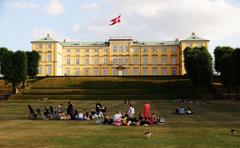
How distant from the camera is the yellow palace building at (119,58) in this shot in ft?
444

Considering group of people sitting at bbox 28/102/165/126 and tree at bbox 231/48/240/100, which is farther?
tree at bbox 231/48/240/100

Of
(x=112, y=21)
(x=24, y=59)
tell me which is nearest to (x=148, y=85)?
(x=112, y=21)

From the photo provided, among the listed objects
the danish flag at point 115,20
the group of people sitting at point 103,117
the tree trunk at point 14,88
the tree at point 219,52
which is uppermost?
the danish flag at point 115,20

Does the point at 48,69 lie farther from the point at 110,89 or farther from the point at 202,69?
the point at 202,69

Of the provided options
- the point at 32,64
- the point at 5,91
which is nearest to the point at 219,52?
the point at 32,64

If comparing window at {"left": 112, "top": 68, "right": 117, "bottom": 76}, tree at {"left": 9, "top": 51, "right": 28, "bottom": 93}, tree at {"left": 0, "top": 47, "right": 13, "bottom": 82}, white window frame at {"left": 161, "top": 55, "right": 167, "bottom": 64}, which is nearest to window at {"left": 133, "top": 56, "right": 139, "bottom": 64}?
window at {"left": 112, "top": 68, "right": 117, "bottom": 76}

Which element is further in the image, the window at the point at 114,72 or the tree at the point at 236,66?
the window at the point at 114,72

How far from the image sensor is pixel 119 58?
13638 centimetres

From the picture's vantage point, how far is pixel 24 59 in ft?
270

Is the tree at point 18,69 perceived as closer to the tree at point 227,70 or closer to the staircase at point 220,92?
the staircase at point 220,92

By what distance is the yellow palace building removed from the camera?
135375mm

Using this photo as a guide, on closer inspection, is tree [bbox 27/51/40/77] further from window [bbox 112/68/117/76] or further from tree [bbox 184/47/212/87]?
tree [bbox 184/47/212/87]

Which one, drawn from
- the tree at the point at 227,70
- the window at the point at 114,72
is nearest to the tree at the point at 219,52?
the tree at the point at 227,70

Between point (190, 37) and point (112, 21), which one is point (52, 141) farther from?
point (190, 37)
